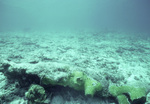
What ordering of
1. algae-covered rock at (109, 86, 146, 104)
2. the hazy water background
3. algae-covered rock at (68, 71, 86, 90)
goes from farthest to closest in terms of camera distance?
the hazy water background < algae-covered rock at (68, 71, 86, 90) < algae-covered rock at (109, 86, 146, 104)

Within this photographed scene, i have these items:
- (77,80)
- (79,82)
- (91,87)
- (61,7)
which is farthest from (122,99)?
(61,7)

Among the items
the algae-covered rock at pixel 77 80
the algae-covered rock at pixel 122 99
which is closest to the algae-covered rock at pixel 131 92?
the algae-covered rock at pixel 122 99

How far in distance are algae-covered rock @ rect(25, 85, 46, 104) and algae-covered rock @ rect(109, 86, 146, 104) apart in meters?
3.35

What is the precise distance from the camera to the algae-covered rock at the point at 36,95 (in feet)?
12.4

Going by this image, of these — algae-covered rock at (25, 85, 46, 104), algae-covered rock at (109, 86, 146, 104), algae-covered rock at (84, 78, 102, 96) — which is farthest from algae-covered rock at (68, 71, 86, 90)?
algae-covered rock at (109, 86, 146, 104)

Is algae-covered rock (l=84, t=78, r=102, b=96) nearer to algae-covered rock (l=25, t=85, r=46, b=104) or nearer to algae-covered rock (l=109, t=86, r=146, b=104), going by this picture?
algae-covered rock (l=109, t=86, r=146, b=104)

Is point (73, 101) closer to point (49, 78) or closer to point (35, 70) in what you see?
point (49, 78)

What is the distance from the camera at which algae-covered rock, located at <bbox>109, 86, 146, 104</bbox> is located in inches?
156

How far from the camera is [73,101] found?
4.28 meters

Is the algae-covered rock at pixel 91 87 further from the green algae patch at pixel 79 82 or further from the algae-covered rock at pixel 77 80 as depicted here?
the algae-covered rock at pixel 77 80

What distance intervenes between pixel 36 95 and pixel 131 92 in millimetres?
4537

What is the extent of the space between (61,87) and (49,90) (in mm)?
634

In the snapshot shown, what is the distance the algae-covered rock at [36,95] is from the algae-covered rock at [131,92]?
335 cm

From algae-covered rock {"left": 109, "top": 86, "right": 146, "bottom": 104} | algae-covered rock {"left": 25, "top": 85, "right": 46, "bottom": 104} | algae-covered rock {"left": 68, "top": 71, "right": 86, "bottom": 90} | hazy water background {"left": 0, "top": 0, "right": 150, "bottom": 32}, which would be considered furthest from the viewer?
hazy water background {"left": 0, "top": 0, "right": 150, "bottom": 32}
